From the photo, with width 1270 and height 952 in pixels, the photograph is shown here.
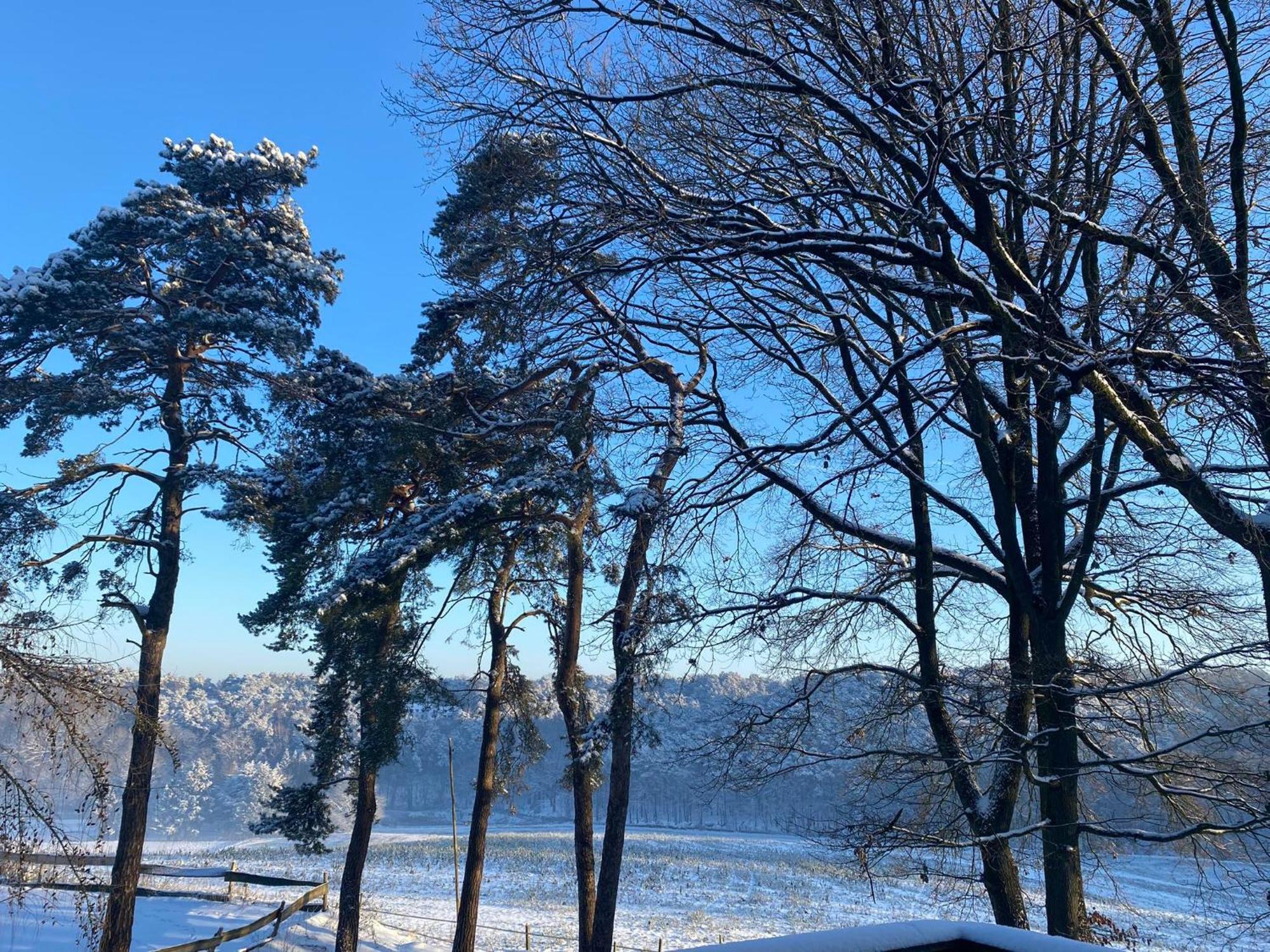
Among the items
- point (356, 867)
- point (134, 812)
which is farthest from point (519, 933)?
point (134, 812)

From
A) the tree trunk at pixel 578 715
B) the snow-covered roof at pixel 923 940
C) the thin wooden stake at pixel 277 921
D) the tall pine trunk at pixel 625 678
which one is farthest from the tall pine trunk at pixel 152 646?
the snow-covered roof at pixel 923 940

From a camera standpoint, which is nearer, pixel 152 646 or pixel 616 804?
pixel 616 804

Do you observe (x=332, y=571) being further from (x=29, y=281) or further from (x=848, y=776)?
(x=848, y=776)

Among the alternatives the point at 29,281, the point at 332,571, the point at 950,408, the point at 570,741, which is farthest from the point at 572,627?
the point at 29,281

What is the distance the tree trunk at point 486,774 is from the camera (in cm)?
1339

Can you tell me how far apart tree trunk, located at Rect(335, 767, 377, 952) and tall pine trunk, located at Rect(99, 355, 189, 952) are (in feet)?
10.9

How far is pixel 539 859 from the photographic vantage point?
35.9 meters

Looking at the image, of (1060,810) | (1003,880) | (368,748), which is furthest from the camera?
(368,748)

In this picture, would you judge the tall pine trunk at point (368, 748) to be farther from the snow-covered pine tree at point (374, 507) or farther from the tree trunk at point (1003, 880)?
the tree trunk at point (1003, 880)

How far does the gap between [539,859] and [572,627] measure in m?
28.5

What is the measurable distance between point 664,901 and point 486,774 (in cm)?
1403

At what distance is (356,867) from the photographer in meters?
14.5

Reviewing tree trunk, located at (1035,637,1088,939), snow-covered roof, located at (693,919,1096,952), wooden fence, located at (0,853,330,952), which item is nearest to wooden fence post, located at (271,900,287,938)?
wooden fence, located at (0,853,330,952)

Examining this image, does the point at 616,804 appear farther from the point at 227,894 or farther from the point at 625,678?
the point at 227,894
